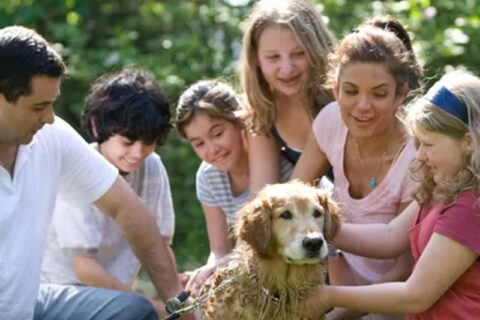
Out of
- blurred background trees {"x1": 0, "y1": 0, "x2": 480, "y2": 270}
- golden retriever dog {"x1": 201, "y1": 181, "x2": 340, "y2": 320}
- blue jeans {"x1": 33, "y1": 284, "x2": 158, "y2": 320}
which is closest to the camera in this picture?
golden retriever dog {"x1": 201, "y1": 181, "x2": 340, "y2": 320}

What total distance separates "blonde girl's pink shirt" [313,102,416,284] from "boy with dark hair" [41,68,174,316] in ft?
3.21

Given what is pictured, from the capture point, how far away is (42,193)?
4.91 metres

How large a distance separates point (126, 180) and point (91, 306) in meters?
0.95

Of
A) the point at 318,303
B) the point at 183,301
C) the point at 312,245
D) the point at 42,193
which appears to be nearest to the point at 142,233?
the point at 183,301

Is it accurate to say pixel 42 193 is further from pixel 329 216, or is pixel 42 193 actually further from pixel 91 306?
pixel 329 216

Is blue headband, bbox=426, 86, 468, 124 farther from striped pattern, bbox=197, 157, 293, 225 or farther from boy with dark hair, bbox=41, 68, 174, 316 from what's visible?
boy with dark hair, bbox=41, 68, 174, 316

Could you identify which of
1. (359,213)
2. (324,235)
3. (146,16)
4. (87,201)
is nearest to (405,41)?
(359,213)

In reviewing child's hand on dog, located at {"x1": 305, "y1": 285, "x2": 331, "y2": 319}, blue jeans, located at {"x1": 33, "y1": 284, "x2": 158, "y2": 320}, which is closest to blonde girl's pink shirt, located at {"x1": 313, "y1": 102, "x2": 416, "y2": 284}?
child's hand on dog, located at {"x1": 305, "y1": 285, "x2": 331, "y2": 319}

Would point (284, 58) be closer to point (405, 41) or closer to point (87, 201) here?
point (405, 41)

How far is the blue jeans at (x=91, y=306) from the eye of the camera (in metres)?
4.89

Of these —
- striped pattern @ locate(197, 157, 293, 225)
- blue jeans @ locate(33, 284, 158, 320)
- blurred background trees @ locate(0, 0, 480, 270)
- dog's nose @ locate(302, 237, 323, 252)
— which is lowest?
blue jeans @ locate(33, 284, 158, 320)

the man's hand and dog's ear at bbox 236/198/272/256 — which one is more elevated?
dog's ear at bbox 236/198/272/256

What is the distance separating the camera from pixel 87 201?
17.1 ft

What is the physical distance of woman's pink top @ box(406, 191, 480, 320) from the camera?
3.99 meters
